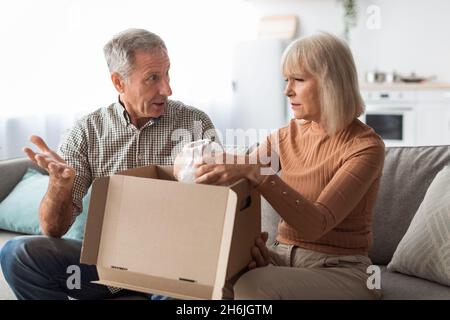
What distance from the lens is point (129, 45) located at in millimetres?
2000

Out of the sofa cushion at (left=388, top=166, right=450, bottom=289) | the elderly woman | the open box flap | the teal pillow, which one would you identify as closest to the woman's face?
the elderly woman

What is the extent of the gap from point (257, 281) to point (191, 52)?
155 inches

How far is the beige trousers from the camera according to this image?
1.46m

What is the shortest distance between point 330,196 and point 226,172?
1.04 feet

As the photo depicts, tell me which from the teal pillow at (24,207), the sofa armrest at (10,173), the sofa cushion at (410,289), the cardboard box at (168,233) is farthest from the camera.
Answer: the sofa armrest at (10,173)

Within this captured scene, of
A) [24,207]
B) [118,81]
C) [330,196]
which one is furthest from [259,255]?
[24,207]

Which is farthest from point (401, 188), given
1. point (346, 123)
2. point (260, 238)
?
point (260, 238)

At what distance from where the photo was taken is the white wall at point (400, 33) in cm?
557

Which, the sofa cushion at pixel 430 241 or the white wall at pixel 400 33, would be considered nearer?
the sofa cushion at pixel 430 241

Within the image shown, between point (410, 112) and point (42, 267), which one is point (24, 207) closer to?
point (42, 267)

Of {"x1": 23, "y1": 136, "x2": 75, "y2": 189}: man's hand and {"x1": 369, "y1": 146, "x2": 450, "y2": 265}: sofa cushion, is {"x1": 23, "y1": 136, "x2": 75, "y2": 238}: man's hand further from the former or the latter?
{"x1": 369, "y1": 146, "x2": 450, "y2": 265}: sofa cushion

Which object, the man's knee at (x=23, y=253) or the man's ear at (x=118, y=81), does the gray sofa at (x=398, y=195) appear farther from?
the man's ear at (x=118, y=81)

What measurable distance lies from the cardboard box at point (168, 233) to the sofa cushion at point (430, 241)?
27.0 inches

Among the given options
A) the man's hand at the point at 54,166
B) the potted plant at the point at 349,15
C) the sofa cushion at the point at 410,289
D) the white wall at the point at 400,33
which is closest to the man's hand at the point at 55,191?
the man's hand at the point at 54,166
